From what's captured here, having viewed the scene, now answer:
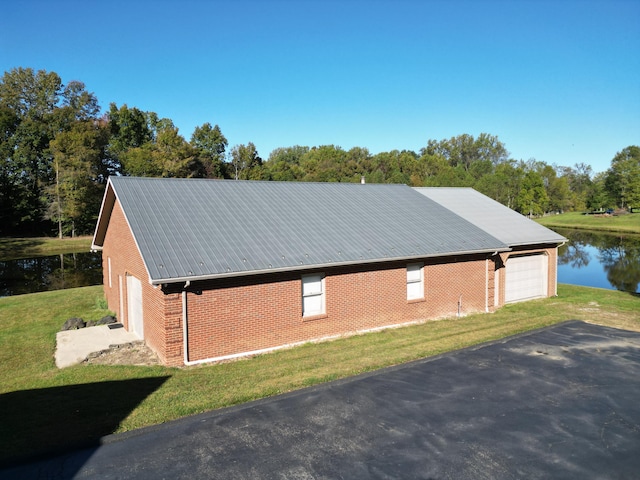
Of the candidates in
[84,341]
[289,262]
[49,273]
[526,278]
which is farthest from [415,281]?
[49,273]

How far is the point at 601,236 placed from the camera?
58.6 m

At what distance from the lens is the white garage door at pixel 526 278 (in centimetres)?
1994

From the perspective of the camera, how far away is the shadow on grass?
7.50m

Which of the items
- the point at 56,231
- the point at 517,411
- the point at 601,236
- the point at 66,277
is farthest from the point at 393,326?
the point at 56,231

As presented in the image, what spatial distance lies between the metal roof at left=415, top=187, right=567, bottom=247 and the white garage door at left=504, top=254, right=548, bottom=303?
35.6 inches

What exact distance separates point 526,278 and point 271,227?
39.4ft

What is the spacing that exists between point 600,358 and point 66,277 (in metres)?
34.1

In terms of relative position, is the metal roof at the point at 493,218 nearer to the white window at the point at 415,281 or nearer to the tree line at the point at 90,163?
the white window at the point at 415,281

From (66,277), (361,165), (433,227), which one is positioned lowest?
(66,277)

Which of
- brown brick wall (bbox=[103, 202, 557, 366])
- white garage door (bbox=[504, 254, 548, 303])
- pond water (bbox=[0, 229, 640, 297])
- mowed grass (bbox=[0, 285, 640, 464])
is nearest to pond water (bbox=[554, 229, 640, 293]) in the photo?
pond water (bbox=[0, 229, 640, 297])

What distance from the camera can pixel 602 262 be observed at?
1474 inches

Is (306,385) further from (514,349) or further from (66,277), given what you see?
(66,277)

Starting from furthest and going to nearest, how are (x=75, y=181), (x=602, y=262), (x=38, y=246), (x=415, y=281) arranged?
(x=75, y=181)
(x=38, y=246)
(x=602, y=262)
(x=415, y=281)

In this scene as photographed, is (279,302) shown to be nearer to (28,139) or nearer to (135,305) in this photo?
(135,305)
